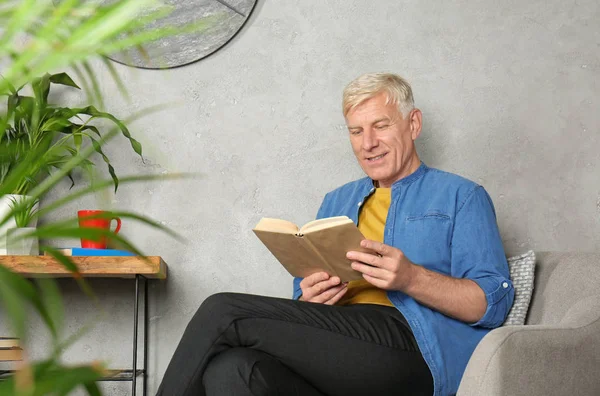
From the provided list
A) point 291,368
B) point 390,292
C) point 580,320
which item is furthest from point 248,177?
point 580,320

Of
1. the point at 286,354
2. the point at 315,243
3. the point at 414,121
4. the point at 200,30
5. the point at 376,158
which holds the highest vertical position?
the point at 200,30

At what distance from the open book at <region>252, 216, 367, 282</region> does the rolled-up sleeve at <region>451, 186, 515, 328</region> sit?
28cm

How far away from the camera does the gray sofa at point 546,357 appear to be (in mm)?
1298

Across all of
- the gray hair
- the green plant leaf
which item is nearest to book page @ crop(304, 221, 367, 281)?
the gray hair

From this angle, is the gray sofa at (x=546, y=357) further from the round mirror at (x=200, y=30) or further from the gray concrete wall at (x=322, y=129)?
the round mirror at (x=200, y=30)

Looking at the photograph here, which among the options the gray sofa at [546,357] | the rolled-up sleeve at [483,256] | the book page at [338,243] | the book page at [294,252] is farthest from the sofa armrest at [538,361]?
the book page at [294,252]

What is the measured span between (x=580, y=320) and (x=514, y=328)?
0.72 ft

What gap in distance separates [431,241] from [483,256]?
0.14 m

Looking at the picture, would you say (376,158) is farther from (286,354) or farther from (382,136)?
(286,354)

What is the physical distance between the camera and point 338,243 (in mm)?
1561

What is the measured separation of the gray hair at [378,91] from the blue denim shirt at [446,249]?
7.4 inches

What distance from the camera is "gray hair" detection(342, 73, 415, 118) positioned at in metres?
1.98

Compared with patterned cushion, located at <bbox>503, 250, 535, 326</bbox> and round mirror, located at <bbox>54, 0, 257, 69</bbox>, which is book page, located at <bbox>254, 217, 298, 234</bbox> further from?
round mirror, located at <bbox>54, 0, 257, 69</bbox>

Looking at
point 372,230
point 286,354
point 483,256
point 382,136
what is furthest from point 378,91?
point 286,354
